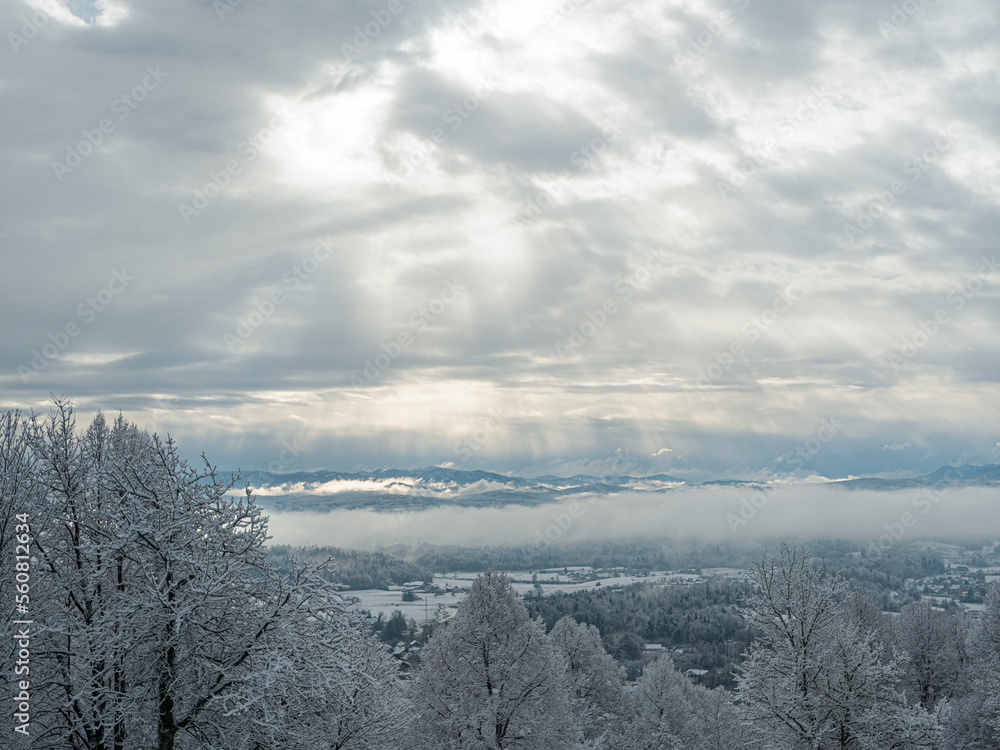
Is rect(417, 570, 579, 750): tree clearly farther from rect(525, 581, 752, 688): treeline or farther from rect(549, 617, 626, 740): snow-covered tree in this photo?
rect(525, 581, 752, 688): treeline

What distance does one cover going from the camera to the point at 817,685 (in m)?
21.4

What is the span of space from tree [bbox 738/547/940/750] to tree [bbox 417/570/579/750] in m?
6.89

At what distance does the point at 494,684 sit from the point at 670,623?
4489 inches

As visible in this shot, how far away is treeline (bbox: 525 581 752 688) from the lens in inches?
3826

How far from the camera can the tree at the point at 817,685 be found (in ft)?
67.2

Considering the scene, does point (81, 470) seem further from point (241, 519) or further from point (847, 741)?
point (847, 741)

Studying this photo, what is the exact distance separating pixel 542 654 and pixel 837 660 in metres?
9.95

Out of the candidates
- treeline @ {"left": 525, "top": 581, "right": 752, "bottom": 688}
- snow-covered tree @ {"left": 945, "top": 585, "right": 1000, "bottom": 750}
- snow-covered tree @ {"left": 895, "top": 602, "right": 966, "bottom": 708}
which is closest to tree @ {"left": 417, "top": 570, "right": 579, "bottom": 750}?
snow-covered tree @ {"left": 945, "top": 585, "right": 1000, "bottom": 750}

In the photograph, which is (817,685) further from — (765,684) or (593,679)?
(593,679)

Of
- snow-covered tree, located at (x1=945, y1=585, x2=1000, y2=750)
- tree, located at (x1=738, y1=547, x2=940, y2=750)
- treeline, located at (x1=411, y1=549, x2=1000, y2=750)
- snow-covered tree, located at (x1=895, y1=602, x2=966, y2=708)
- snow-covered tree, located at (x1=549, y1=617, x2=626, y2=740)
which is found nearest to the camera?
tree, located at (x1=738, y1=547, x2=940, y2=750)

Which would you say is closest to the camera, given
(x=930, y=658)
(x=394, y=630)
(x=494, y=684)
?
(x=494, y=684)

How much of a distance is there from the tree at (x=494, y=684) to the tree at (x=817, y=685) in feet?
22.6

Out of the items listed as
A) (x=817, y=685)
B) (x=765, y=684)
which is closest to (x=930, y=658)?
(x=817, y=685)

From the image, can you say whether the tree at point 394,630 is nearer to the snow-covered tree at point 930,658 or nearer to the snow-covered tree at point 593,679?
the snow-covered tree at point 593,679
